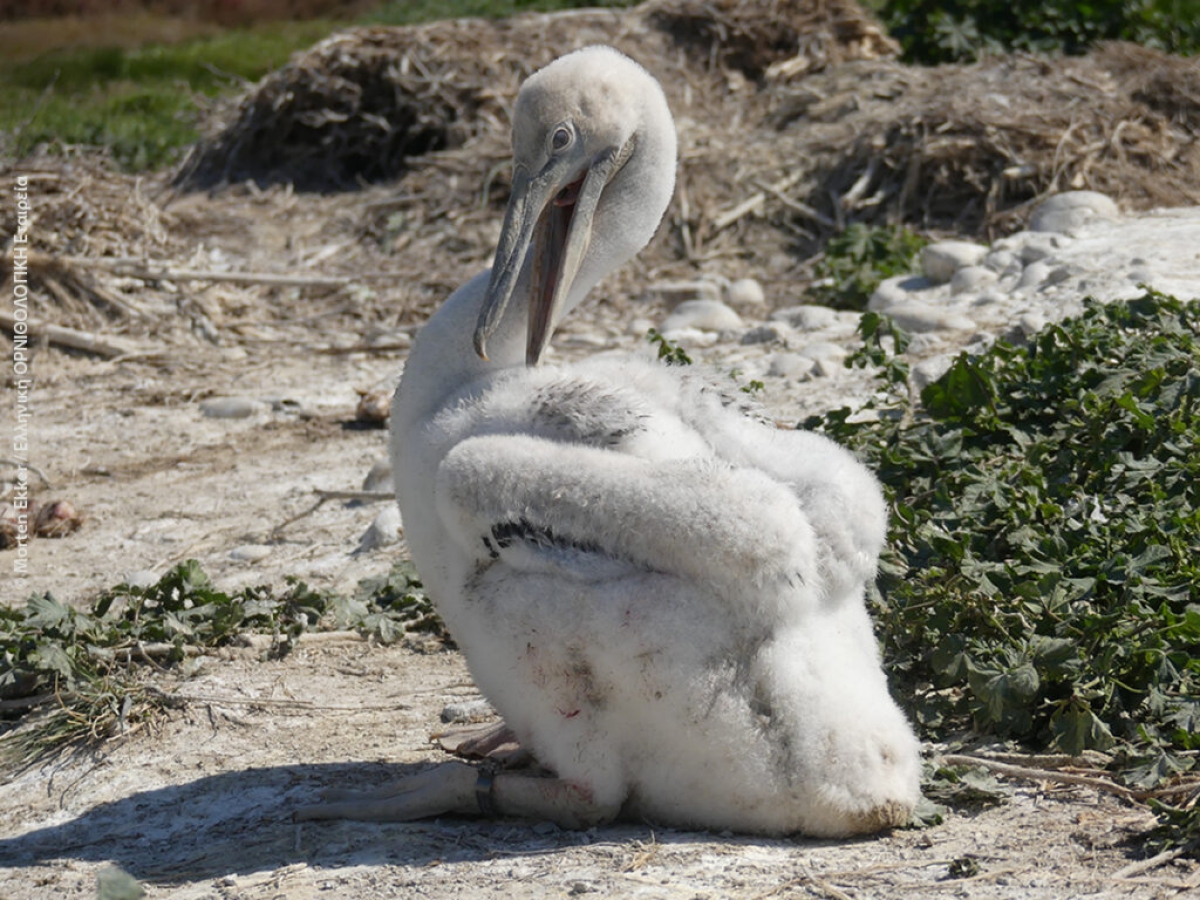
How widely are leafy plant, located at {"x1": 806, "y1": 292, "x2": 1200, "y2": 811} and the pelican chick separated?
2.20ft

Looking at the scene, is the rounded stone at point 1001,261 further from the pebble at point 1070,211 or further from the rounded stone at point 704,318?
the rounded stone at point 704,318

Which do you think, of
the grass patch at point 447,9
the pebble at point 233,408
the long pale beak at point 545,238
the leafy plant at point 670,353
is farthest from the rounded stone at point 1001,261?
the grass patch at point 447,9

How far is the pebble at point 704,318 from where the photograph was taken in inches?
377

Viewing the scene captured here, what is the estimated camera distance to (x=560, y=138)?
4539 millimetres

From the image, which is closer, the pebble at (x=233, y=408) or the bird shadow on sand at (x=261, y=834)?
the bird shadow on sand at (x=261, y=834)

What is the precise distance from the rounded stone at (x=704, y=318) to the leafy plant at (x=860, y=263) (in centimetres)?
63

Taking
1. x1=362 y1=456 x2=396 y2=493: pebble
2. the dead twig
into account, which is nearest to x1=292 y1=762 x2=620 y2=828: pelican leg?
the dead twig

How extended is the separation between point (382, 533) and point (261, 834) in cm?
250

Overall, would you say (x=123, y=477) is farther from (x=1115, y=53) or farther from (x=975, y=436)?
(x=1115, y=53)

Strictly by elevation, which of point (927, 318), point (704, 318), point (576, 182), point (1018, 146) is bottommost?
point (704, 318)

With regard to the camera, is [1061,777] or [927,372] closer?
[1061,777]

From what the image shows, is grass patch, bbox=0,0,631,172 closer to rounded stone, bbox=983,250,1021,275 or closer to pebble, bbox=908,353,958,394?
rounded stone, bbox=983,250,1021,275

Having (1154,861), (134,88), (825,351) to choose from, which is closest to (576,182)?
(1154,861)

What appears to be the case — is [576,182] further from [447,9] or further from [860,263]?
[447,9]
